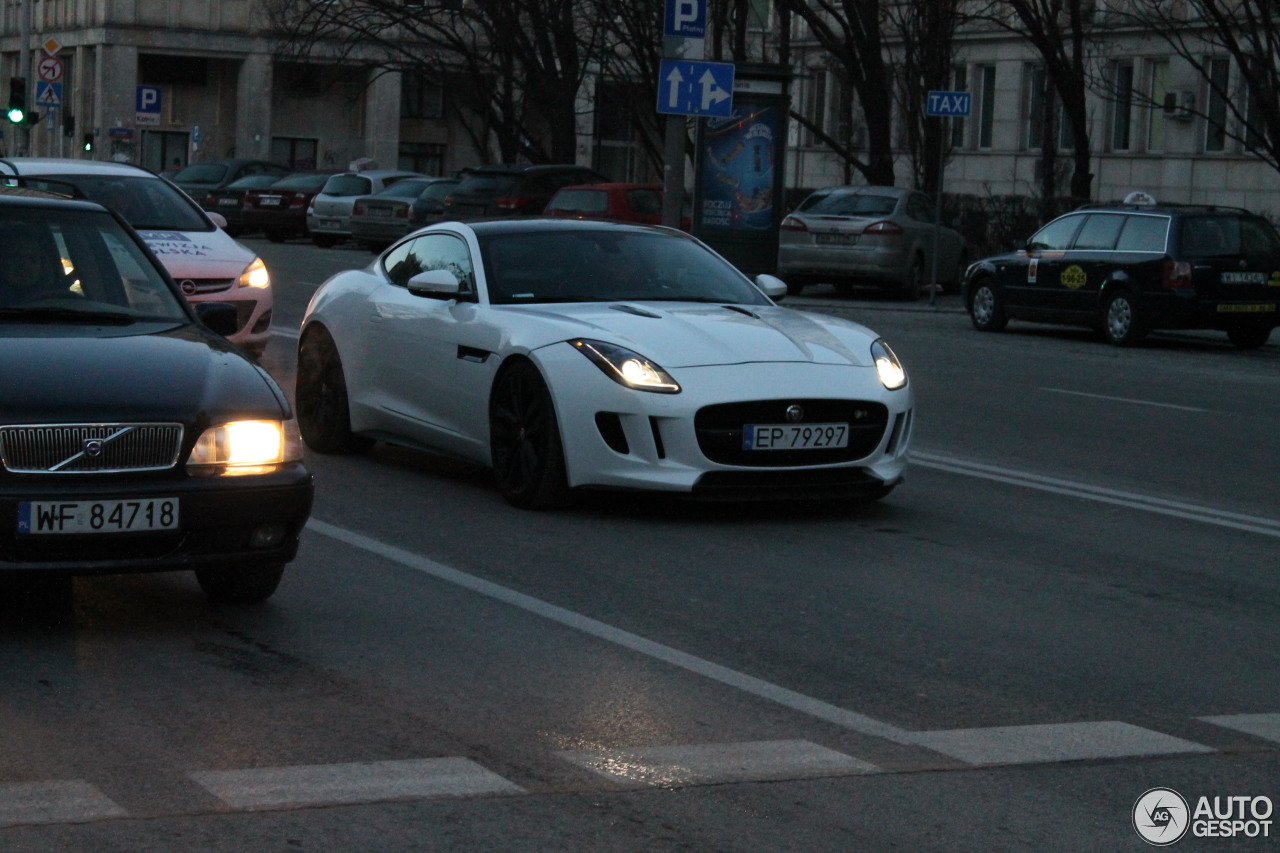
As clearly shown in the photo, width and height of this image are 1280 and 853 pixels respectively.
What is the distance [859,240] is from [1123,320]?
271 inches

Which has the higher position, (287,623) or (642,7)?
(642,7)

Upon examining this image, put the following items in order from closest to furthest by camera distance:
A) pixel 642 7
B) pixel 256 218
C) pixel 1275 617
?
pixel 1275 617 < pixel 642 7 < pixel 256 218

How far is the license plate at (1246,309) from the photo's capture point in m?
21.4

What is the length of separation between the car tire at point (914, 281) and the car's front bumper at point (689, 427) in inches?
784

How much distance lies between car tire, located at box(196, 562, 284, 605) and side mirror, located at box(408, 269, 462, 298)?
9.61 feet

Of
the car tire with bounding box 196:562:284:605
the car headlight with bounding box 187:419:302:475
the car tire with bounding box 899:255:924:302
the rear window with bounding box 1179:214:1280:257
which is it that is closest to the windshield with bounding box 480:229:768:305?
the car tire with bounding box 196:562:284:605

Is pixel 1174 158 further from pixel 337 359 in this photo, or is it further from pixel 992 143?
pixel 337 359

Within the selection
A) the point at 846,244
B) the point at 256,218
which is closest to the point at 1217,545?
the point at 846,244

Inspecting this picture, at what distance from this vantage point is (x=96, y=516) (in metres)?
6.03

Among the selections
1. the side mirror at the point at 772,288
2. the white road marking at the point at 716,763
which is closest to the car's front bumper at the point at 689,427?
the side mirror at the point at 772,288

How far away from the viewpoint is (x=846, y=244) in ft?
92.9

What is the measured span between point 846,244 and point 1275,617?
69.8ft

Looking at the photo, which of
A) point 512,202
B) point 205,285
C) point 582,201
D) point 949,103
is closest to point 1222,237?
point 949,103

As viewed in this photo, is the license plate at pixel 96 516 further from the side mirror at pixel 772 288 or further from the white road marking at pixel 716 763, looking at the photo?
the side mirror at pixel 772 288
